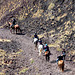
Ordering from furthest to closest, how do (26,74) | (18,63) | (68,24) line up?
(68,24)
(18,63)
(26,74)

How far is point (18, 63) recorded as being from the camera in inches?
720

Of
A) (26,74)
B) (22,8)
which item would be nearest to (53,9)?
(22,8)

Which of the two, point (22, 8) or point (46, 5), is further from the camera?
point (22, 8)

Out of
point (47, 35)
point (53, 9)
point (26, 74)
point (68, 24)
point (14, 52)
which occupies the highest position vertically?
point (53, 9)

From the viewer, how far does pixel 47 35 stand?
30.2 m

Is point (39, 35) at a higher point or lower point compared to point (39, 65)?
higher

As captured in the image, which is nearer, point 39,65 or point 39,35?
point 39,65

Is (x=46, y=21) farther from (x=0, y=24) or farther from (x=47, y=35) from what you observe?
(x=0, y=24)

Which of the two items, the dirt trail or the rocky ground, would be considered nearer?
the dirt trail

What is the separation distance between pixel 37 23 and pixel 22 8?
971 centimetres

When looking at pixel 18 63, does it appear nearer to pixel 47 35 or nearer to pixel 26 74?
pixel 26 74

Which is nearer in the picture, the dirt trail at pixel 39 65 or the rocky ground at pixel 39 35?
the dirt trail at pixel 39 65

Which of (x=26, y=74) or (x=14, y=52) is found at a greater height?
(x=14, y=52)

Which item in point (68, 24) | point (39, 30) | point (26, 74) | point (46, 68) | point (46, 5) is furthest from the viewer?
point (46, 5)
